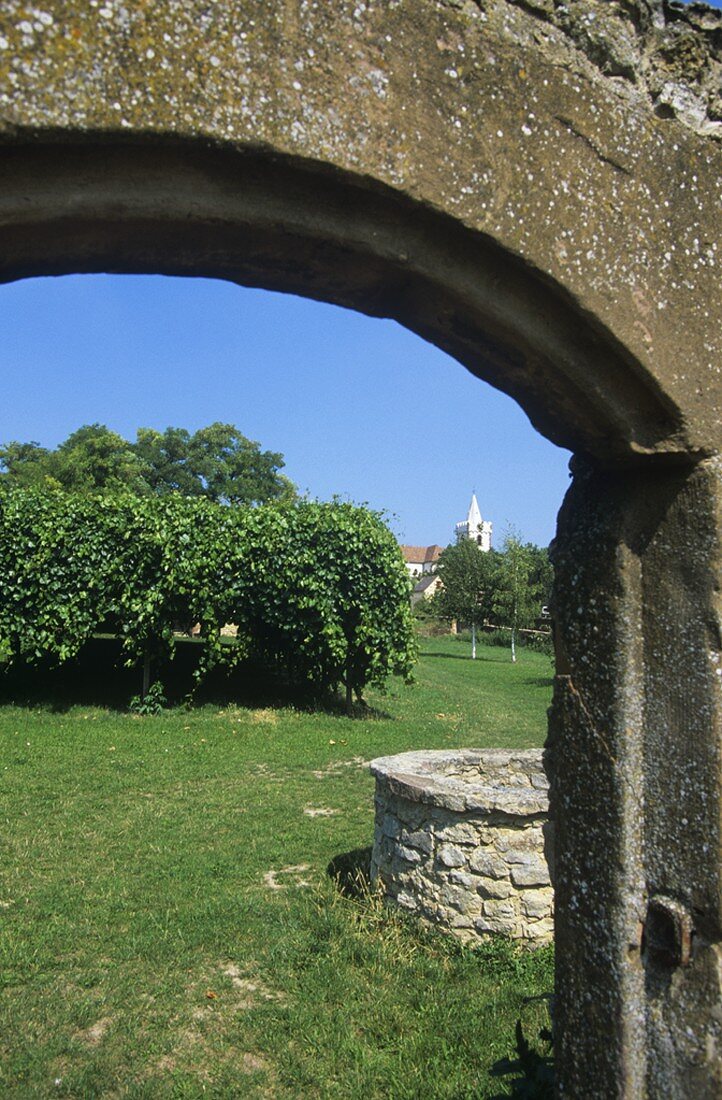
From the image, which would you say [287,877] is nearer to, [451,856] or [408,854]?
[408,854]

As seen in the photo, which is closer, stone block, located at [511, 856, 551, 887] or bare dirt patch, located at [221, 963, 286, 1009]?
bare dirt patch, located at [221, 963, 286, 1009]

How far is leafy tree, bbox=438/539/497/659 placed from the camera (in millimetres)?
28734

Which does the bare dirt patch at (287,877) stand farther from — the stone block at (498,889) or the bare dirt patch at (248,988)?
the stone block at (498,889)

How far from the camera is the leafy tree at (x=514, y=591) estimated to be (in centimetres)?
2777

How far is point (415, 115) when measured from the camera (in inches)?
71.4

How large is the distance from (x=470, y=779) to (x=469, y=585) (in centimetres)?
2260

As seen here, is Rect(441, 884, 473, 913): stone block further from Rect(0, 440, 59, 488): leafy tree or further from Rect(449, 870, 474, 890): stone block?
Rect(0, 440, 59, 488): leafy tree

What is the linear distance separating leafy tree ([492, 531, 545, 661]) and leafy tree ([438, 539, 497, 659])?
0.38 metres

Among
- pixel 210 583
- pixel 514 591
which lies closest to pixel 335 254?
pixel 210 583

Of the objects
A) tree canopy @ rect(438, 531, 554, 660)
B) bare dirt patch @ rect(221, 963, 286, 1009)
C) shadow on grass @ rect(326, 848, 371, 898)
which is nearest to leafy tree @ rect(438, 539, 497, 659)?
tree canopy @ rect(438, 531, 554, 660)

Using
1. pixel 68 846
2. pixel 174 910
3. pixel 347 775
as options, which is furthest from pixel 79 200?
pixel 347 775

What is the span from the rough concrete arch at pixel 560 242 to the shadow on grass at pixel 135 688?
9.57m

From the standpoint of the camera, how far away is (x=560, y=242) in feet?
6.34

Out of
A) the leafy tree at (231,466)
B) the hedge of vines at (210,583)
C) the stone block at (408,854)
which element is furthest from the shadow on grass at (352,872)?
the leafy tree at (231,466)
